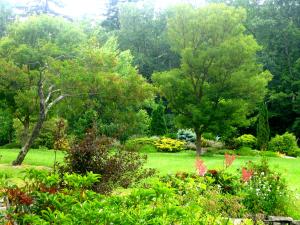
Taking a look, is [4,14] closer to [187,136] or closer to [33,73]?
[187,136]

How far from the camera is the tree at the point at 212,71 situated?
72.9ft

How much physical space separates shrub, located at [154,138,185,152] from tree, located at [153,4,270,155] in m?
2.54

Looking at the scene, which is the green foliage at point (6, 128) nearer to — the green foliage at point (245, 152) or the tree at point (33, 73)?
the tree at point (33, 73)

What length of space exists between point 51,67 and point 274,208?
11021 millimetres

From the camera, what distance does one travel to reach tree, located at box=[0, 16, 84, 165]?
654 inches

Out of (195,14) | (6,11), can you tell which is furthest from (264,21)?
(6,11)

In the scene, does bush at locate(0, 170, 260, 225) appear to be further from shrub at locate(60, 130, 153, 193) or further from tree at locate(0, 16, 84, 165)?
tree at locate(0, 16, 84, 165)

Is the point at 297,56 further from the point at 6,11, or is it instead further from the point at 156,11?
the point at 6,11

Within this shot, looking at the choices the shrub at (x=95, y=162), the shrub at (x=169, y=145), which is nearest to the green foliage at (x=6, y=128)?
the shrub at (x=169, y=145)

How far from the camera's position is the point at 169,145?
25.9 meters

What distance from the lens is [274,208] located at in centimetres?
901

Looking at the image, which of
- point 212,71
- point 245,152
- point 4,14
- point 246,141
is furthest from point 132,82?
point 4,14

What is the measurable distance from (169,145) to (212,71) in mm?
5492

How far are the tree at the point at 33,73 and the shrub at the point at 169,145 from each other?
7.19 m
